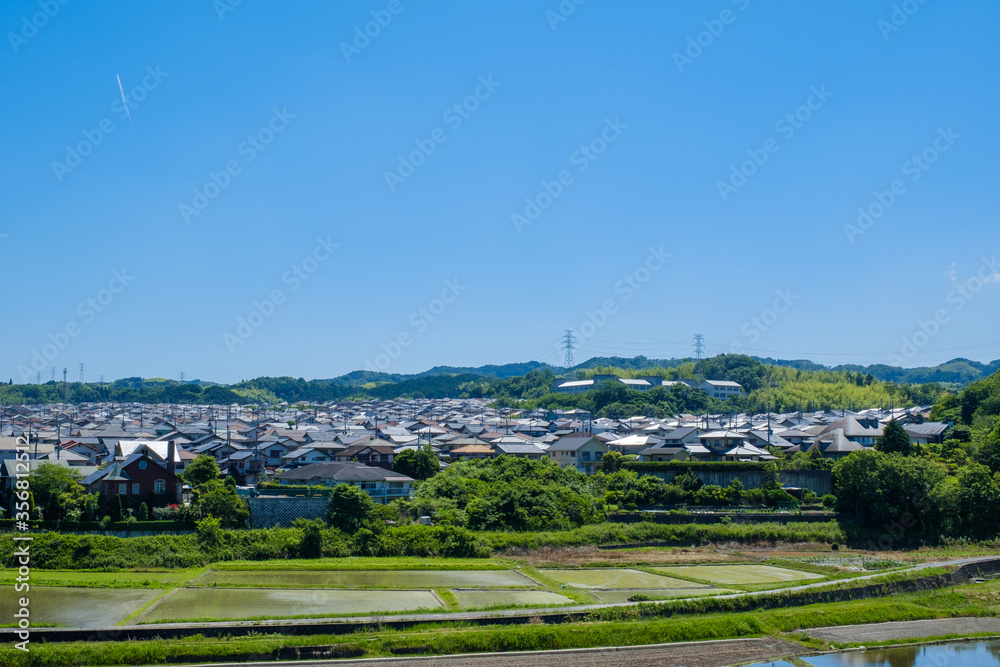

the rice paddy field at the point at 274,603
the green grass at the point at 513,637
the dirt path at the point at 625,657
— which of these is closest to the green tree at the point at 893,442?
the green grass at the point at 513,637

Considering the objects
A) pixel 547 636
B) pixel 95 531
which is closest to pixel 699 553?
pixel 547 636

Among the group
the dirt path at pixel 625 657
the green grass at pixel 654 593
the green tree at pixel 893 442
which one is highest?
the green tree at pixel 893 442

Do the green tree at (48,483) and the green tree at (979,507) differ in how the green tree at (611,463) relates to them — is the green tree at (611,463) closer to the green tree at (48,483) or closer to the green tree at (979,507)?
the green tree at (979,507)

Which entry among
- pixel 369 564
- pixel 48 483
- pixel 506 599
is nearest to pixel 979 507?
pixel 506 599

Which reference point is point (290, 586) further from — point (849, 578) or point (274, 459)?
point (274, 459)

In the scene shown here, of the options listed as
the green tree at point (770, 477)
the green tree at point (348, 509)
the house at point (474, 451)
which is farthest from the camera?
the house at point (474, 451)

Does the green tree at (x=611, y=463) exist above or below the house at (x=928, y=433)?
below

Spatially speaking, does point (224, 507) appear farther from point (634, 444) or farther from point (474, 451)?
point (634, 444)
